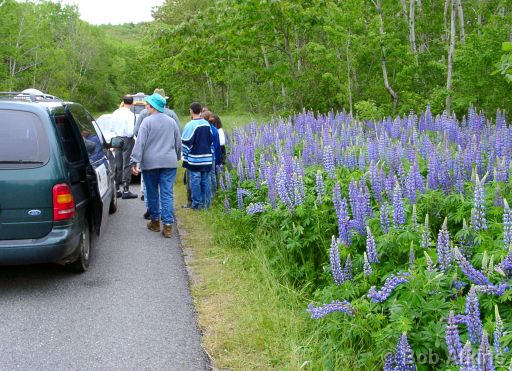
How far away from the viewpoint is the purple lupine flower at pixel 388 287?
3.60 m

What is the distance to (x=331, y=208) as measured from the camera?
5.53 metres

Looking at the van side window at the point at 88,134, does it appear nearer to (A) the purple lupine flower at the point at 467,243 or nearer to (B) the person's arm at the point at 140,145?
(B) the person's arm at the point at 140,145

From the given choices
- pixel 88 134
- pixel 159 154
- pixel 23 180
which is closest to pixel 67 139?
pixel 23 180

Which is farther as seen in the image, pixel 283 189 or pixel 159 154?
pixel 159 154

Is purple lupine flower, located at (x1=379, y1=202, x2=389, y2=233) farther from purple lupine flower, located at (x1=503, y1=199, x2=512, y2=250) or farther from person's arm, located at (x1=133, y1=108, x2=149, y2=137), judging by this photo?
person's arm, located at (x1=133, y1=108, x2=149, y2=137)

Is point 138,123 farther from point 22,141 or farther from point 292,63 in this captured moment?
point 292,63

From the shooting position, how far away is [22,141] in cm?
562

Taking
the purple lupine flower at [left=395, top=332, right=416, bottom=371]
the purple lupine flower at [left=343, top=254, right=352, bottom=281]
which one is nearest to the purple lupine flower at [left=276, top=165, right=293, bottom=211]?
the purple lupine flower at [left=343, top=254, right=352, bottom=281]

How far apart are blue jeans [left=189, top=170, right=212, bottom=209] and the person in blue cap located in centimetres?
124

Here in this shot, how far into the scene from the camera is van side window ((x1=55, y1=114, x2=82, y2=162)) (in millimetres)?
5986

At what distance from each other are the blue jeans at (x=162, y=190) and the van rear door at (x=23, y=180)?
8.67 feet

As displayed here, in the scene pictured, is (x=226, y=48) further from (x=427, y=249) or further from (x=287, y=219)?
(x=427, y=249)

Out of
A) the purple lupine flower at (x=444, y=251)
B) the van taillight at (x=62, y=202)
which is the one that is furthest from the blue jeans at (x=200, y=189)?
the purple lupine flower at (x=444, y=251)

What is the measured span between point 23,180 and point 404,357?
4.02m
